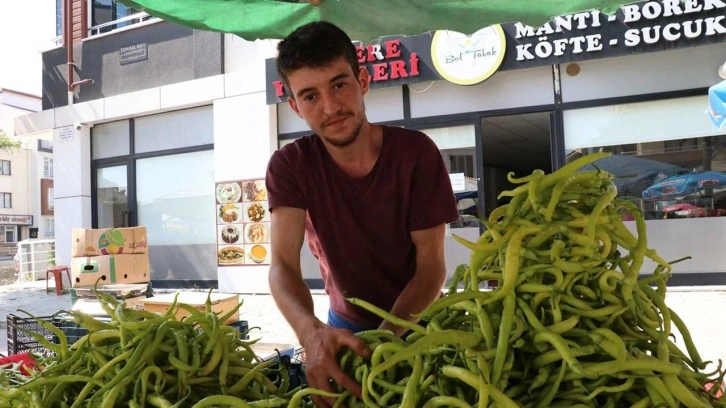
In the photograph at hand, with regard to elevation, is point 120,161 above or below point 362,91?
above

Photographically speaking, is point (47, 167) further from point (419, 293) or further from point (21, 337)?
point (419, 293)

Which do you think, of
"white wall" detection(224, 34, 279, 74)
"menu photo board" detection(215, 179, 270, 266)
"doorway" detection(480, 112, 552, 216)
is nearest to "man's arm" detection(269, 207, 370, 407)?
"doorway" detection(480, 112, 552, 216)

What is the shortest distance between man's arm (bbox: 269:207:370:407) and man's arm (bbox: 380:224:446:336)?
0.95 feet

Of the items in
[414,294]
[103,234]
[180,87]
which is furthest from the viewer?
[180,87]

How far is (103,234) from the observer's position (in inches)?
254

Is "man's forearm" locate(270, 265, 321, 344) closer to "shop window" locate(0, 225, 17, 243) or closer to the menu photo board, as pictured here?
the menu photo board

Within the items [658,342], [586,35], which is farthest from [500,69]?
[658,342]

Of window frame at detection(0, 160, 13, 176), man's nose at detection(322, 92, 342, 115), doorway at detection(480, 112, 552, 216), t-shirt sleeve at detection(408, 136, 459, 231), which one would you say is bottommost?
t-shirt sleeve at detection(408, 136, 459, 231)

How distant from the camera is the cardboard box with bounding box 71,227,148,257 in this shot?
6.39m

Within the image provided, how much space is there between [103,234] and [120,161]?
5.46 meters

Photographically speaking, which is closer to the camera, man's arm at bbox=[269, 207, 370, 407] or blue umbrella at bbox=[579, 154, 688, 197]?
man's arm at bbox=[269, 207, 370, 407]

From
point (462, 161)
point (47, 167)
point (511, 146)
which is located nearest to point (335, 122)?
point (462, 161)

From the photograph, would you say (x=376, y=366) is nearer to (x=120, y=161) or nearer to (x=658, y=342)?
(x=658, y=342)

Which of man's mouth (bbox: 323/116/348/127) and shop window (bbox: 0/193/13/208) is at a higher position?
shop window (bbox: 0/193/13/208)
